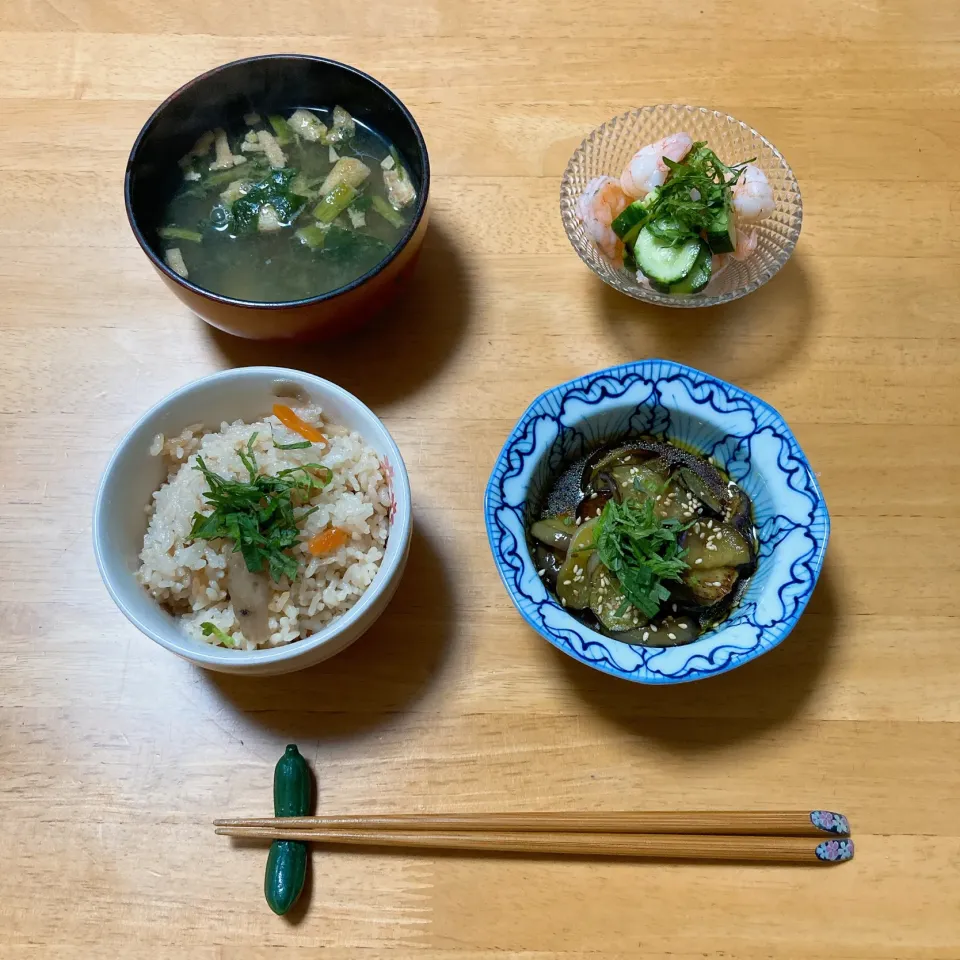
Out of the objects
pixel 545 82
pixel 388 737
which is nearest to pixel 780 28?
pixel 545 82

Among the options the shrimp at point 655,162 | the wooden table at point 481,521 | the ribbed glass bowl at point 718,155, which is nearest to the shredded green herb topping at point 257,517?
the wooden table at point 481,521

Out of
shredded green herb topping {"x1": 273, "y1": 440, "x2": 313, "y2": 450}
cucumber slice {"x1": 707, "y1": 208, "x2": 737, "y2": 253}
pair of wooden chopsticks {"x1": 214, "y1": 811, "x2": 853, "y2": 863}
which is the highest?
cucumber slice {"x1": 707, "y1": 208, "x2": 737, "y2": 253}

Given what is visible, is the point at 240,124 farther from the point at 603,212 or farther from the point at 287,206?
the point at 603,212

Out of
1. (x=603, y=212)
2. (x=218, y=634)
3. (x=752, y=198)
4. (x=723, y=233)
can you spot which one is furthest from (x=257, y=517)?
(x=752, y=198)

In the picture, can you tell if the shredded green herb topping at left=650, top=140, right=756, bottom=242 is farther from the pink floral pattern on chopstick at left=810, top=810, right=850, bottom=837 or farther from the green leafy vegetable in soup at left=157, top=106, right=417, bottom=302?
the pink floral pattern on chopstick at left=810, top=810, right=850, bottom=837

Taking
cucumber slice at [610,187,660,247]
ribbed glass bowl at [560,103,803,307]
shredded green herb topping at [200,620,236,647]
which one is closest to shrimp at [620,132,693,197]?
cucumber slice at [610,187,660,247]

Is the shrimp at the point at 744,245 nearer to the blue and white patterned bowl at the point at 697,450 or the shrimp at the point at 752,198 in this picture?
the shrimp at the point at 752,198
